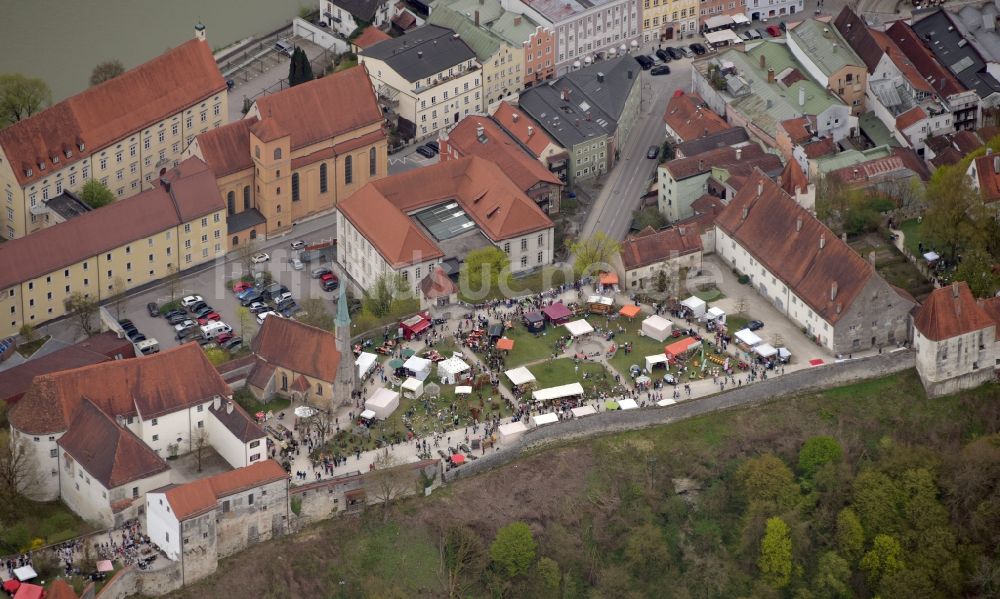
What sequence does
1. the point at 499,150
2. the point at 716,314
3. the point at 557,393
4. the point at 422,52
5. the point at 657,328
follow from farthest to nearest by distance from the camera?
the point at 422,52
the point at 499,150
the point at 716,314
the point at 657,328
the point at 557,393

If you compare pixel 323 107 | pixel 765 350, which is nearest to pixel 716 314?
pixel 765 350

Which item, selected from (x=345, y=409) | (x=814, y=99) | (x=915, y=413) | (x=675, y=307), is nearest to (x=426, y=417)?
(x=345, y=409)

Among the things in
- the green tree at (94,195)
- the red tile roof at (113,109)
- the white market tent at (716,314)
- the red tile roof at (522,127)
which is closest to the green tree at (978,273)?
the white market tent at (716,314)

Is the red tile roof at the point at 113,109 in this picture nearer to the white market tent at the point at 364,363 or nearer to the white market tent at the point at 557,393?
the white market tent at the point at 364,363

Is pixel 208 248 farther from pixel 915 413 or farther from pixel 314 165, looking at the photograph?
pixel 915 413

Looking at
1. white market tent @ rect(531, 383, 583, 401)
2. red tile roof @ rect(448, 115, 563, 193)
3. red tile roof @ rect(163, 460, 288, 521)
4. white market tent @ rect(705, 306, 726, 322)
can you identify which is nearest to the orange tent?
white market tent @ rect(705, 306, 726, 322)

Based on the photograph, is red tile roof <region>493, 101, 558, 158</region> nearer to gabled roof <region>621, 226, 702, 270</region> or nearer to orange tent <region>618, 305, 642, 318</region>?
gabled roof <region>621, 226, 702, 270</region>

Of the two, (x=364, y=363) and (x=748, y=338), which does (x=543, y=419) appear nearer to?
(x=364, y=363)
